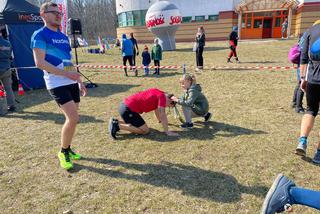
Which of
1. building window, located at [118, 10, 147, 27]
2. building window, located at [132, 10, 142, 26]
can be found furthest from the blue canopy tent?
building window, located at [132, 10, 142, 26]

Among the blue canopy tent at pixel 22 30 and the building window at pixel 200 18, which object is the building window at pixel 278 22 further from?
the blue canopy tent at pixel 22 30

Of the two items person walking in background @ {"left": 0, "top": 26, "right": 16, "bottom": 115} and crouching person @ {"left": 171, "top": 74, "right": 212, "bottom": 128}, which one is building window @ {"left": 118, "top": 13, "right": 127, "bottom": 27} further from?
crouching person @ {"left": 171, "top": 74, "right": 212, "bottom": 128}

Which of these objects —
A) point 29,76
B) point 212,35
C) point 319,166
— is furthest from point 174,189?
point 212,35

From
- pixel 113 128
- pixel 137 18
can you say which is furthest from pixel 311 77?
pixel 137 18

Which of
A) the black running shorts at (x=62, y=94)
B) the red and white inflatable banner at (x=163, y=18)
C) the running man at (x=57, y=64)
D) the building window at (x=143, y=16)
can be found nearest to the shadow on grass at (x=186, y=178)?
the running man at (x=57, y=64)

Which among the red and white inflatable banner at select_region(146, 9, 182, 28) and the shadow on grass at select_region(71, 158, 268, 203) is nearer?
the shadow on grass at select_region(71, 158, 268, 203)

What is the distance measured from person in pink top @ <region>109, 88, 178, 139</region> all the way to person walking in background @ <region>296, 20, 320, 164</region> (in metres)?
2.13

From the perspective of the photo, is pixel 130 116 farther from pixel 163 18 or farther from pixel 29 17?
pixel 163 18

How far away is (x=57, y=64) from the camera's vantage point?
11.9 feet

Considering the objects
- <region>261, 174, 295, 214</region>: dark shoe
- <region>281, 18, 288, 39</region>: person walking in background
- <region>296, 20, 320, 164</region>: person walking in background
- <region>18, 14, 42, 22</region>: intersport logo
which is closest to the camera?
<region>261, 174, 295, 214</region>: dark shoe

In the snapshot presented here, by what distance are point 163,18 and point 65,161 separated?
18522 millimetres

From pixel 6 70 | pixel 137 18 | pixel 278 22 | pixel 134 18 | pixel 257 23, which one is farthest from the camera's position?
pixel 134 18

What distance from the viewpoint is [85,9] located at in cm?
6519

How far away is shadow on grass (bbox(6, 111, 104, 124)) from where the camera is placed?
6.20m
